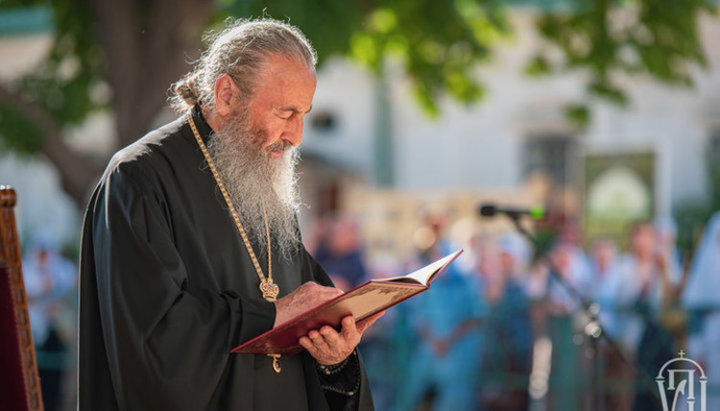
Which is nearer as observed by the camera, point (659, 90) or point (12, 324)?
point (12, 324)

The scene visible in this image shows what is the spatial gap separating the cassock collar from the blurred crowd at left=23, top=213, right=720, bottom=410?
373cm

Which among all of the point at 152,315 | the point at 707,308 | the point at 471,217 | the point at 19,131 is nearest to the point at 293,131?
the point at 152,315

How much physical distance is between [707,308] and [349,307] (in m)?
4.40

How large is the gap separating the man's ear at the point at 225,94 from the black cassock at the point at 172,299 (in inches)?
5.0

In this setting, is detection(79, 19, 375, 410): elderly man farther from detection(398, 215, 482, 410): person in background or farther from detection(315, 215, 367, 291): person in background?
detection(315, 215, 367, 291): person in background

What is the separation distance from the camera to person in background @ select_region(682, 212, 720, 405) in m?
6.18

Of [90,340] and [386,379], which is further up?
[90,340]

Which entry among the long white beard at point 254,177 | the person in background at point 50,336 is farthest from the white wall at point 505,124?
the long white beard at point 254,177

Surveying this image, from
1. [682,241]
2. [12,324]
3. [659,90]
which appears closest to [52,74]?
[12,324]

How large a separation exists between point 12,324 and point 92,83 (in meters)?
5.75

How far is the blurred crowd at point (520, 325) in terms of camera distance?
6543 millimetres

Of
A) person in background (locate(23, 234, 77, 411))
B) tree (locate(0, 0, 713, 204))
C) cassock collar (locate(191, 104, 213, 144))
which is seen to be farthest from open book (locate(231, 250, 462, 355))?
person in background (locate(23, 234, 77, 411))

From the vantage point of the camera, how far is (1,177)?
1923cm

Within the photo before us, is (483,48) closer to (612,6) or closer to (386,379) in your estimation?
(612,6)
